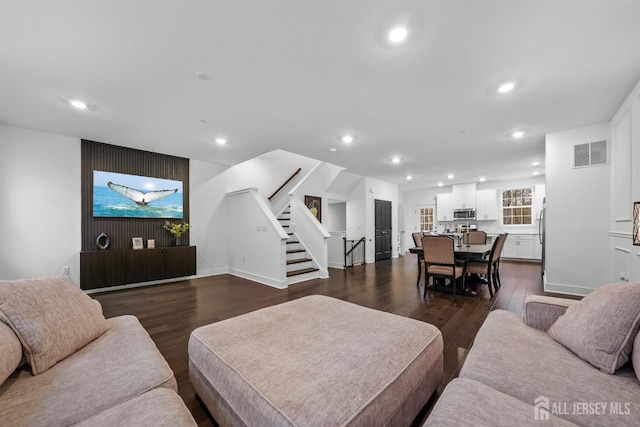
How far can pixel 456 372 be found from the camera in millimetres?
1930

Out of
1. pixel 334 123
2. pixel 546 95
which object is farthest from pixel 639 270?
pixel 334 123

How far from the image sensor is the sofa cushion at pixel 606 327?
3.68 ft

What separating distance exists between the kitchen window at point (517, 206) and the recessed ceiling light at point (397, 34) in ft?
27.6

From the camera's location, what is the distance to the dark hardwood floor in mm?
2287

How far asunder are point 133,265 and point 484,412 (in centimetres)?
540

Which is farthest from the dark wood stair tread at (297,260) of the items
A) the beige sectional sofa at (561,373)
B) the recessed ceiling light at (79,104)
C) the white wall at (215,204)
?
the beige sectional sofa at (561,373)

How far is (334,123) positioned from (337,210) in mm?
5928

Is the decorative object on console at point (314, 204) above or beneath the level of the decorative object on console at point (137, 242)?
above

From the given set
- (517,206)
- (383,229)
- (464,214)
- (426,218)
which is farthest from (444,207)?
(383,229)

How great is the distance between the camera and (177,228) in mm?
5145

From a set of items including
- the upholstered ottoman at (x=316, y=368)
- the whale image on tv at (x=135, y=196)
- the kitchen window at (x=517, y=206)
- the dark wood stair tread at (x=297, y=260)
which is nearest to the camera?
the upholstered ottoman at (x=316, y=368)

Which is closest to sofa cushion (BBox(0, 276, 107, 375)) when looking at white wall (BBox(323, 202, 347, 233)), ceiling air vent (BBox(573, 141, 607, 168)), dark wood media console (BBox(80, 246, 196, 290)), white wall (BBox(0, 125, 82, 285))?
dark wood media console (BBox(80, 246, 196, 290))

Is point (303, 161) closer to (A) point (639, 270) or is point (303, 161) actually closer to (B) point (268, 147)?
(B) point (268, 147)

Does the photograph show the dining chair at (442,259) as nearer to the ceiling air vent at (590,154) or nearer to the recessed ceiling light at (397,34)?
the ceiling air vent at (590,154)
